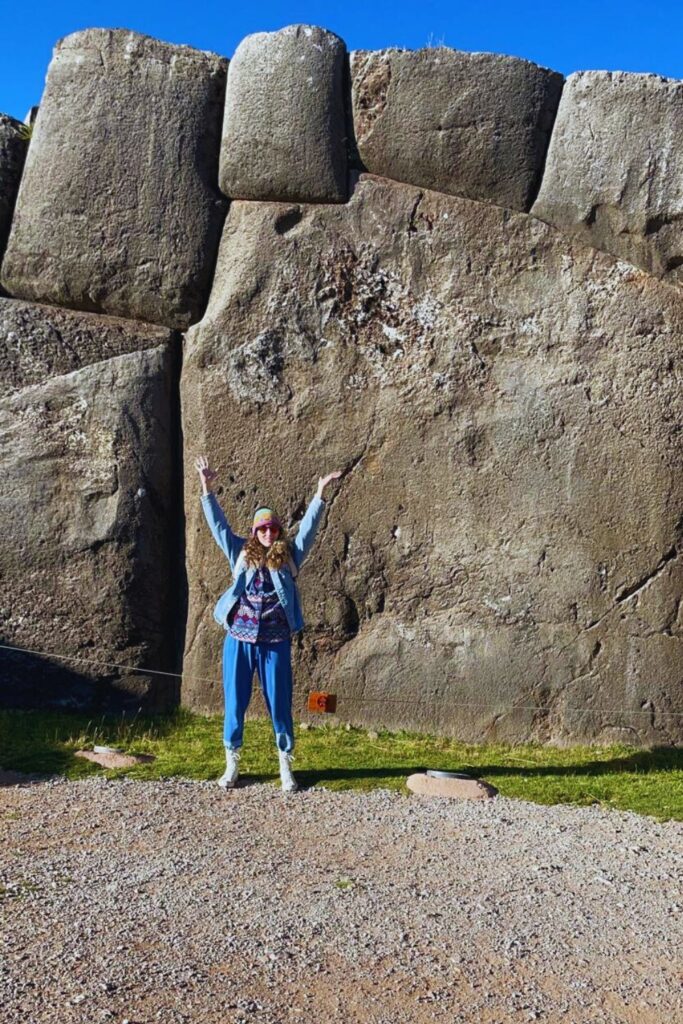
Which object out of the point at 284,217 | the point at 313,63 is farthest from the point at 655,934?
the point at 313,63

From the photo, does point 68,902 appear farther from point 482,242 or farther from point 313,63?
point 313,63

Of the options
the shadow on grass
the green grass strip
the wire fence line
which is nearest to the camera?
the green grass strip

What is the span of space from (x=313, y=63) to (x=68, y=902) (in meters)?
5.80

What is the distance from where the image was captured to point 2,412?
789cm

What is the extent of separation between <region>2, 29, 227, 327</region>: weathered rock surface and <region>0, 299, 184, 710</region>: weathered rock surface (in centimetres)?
31

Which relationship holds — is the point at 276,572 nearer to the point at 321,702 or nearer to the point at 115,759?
the point at 321,702

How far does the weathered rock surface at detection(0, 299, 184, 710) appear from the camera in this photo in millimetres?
7699

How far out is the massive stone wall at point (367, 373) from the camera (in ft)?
24.6

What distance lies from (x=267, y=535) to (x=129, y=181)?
3.20 m

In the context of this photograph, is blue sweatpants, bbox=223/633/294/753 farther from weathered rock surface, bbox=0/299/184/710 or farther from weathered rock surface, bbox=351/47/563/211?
weathered rock surface, bbox=351/47/563/211

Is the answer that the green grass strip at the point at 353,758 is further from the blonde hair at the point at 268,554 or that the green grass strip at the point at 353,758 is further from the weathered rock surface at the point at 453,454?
the blonde hair at the point at 268,554

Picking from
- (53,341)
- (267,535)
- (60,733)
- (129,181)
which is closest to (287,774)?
(267,535)

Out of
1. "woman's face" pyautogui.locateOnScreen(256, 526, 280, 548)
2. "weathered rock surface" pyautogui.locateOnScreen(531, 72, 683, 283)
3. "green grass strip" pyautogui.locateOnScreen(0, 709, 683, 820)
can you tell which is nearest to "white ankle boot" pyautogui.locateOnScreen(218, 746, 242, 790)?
"green grass strip" pyautogui.locateOnScreen(0, 709, 683, 820)

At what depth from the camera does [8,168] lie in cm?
820
